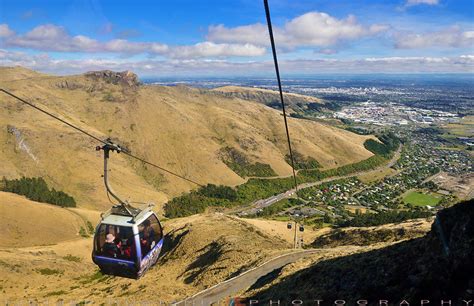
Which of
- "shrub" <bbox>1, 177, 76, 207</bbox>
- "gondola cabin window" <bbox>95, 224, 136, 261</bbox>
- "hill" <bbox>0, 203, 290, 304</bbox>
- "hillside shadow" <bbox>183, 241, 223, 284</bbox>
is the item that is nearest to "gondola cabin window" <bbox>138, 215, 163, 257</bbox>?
Result: "gondola cabin window" <bbox>95, 224, 136, 261</bbox>

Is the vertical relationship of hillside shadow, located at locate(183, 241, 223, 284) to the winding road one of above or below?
below

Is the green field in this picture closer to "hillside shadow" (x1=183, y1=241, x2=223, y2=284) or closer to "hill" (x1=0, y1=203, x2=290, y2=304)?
"hill" (x1=0, y1=203, x2=290, y2=304)

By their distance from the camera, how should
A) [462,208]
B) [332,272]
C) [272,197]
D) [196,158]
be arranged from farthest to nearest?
1. [196,158]
2. [272,197]
3. [332,272]
4. [462,208]

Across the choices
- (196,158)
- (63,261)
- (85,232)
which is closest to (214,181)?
(196,158)

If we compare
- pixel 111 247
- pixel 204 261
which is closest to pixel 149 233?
pixel 111 247

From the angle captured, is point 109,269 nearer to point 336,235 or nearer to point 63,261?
point 336,235

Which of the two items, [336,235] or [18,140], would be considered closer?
[336,235]
